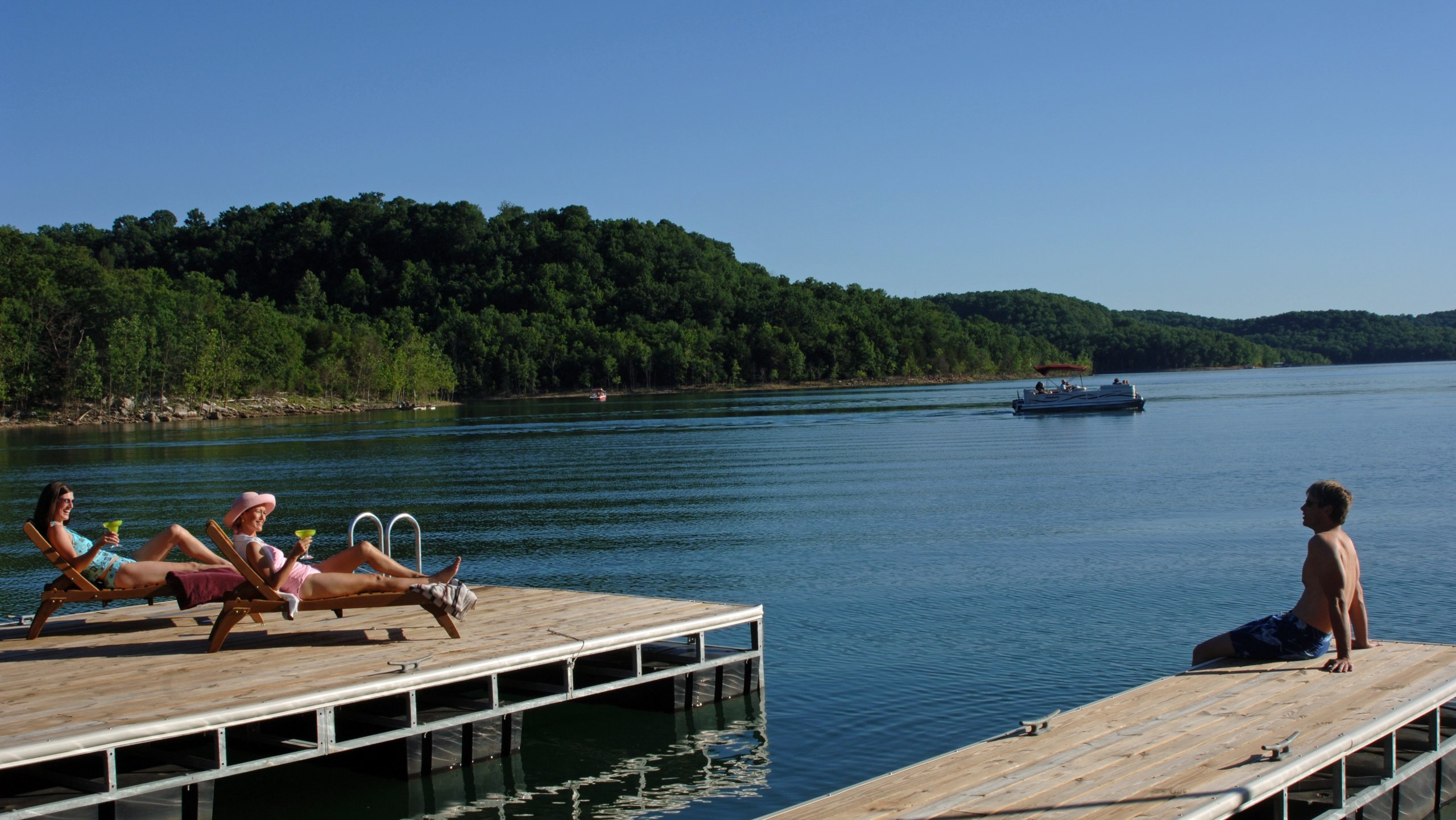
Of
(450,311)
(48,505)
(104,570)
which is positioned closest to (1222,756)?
(104,570)

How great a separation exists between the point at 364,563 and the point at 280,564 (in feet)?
2.56

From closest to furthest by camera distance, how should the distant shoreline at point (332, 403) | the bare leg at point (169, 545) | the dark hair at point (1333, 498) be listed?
the dark hair at point (1333, 498)
the bare leg at point (169, 545)
the distant shoreline at point (332, 403)

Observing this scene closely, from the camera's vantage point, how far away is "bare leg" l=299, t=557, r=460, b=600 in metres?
9.34

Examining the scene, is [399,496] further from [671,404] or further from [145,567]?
[671,404]

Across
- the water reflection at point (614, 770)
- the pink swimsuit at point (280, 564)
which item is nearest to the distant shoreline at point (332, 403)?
the pink swimsuit at point (280, 564)

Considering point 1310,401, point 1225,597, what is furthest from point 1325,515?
point 1310,401

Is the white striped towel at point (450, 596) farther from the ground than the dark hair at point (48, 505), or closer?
closer

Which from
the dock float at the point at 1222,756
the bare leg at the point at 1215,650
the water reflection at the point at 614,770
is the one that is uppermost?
the bare leg at the point at 1215,650

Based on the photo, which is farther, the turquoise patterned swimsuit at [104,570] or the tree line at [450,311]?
the tree line at [450,311]

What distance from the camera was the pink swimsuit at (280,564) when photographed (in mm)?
9156

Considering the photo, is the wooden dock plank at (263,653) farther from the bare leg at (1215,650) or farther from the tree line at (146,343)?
the tree line at (146,343)

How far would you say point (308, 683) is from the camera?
7.92 m

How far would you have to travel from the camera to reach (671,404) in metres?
118

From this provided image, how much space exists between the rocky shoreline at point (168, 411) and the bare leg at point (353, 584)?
90.0m
